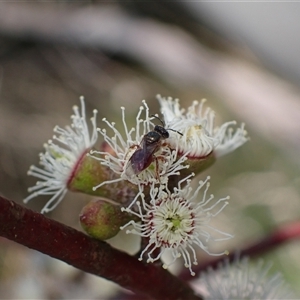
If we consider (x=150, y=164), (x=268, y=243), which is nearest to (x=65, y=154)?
(x=150, y=164)

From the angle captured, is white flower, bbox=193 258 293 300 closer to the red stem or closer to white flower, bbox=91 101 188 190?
the red stem

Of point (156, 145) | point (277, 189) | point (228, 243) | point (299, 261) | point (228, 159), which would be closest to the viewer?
point (156, 145)

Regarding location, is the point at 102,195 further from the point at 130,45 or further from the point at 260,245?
the point at 130,45

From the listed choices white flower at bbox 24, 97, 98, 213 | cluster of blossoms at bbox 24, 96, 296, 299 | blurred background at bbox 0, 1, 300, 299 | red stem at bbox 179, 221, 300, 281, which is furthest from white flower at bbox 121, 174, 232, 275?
blurred background at bbox 0, 1, 300, 299

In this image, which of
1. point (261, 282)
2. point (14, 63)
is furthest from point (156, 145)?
point (14, 63)

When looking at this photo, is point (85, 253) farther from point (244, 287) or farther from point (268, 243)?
point (268, 243)

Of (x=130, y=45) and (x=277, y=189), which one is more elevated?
(x=130, y=45)
